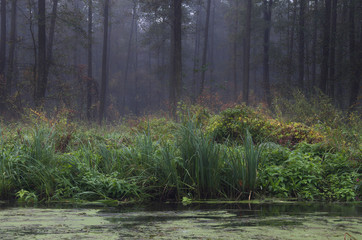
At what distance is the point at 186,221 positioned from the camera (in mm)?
3742

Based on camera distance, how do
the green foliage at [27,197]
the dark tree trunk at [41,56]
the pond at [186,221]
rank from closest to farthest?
the pond at [186,221] → the green foliage at [27,197] → the dark tree trunk at [41,56]

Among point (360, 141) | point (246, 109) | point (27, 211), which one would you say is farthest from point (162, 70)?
point (27, 211)

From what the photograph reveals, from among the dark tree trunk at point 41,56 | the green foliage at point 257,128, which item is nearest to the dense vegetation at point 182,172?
the green foliage at point 257,128

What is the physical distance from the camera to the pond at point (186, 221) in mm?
3219

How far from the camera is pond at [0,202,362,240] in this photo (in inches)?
127

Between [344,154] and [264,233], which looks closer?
[264,233]

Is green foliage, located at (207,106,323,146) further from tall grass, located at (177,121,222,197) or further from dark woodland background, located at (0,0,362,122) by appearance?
dark woodland background, located at (0,0,362,122)

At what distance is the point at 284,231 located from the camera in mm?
3326

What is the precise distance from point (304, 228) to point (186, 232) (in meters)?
1.06

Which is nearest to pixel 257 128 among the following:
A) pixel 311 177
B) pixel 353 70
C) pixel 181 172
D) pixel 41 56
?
pixel 311 177

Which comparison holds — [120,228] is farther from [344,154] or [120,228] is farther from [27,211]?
[344,154]

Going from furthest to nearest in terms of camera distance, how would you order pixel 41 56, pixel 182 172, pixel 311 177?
pixel 41 56 < pixel 311 177 < pixel 182 172

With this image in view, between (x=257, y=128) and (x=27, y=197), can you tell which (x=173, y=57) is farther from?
(x=27, y=197)

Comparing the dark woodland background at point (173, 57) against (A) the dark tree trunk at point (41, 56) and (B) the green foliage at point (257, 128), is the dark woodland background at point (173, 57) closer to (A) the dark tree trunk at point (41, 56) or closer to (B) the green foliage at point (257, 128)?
(A) the dark tree trunk at point (41, 56)
